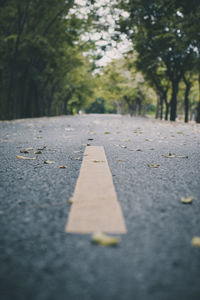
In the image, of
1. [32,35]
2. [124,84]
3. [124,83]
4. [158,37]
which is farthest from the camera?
[124,83]

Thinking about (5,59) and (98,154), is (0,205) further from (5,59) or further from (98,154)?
(5,59)

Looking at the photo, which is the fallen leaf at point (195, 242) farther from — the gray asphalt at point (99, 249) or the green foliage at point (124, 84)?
the green foliage at point (124, 84)

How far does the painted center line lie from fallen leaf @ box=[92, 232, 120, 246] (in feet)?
0.23

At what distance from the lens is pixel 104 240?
3.97 feet

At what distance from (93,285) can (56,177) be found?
60.5 inches

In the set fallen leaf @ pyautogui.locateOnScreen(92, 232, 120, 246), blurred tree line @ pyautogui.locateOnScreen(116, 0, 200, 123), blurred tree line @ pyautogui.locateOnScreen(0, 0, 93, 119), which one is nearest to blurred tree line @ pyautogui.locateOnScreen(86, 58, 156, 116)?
blurred tree line @ pyautogui.locateOnScreen(116, 0, 200, 123)

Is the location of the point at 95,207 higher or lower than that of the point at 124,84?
lower

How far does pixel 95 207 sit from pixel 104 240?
406mm

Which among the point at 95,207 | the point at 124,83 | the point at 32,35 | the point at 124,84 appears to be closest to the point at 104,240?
the point at 95,207

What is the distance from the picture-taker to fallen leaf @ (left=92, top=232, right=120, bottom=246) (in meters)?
1.20

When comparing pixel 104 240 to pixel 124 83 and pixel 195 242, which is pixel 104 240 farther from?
pixel 124 83

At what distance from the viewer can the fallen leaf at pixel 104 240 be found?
120 cm

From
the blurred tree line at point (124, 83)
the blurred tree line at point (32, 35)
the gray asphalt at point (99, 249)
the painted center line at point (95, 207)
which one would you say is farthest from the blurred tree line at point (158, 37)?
the gray asphalt at point (99, 249)

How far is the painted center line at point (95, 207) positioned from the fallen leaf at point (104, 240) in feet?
0.23
